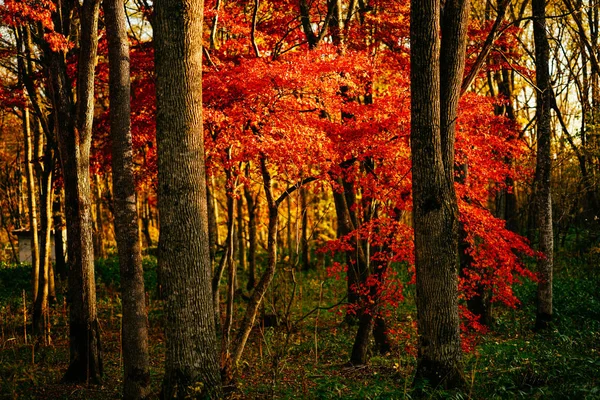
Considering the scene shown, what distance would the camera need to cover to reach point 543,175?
12.3 meters

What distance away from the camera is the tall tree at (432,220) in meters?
5.88

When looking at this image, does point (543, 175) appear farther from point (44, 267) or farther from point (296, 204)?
point (44, 267)

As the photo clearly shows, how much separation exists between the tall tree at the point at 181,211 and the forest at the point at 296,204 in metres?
0.02

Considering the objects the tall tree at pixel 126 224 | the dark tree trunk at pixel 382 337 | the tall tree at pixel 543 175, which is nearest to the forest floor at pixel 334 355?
the dark tree trunk at pixel 382 337

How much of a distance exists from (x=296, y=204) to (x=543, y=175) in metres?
6.93

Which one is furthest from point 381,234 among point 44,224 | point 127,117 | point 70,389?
point 44,224

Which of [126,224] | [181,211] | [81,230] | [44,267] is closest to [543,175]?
[126,224]

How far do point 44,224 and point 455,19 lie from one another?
416 inches

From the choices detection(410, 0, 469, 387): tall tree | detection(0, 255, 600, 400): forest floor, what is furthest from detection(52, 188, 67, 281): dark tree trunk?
detection(410, 0, 469, 387): tall tree

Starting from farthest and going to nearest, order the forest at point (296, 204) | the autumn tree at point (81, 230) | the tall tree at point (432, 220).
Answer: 1. the autumn tree at point (81, 230)
2. the tall tree at point (432, 220)
3. the forest at point (296, 204)

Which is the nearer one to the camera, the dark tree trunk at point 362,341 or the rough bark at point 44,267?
the dark tree trunk at point 362,341

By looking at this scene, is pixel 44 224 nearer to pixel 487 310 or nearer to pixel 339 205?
pixel 339 205

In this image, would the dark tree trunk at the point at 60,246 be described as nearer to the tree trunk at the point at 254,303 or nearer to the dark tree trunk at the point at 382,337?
the tree trunk at the point at 254,303

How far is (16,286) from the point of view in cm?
1827
